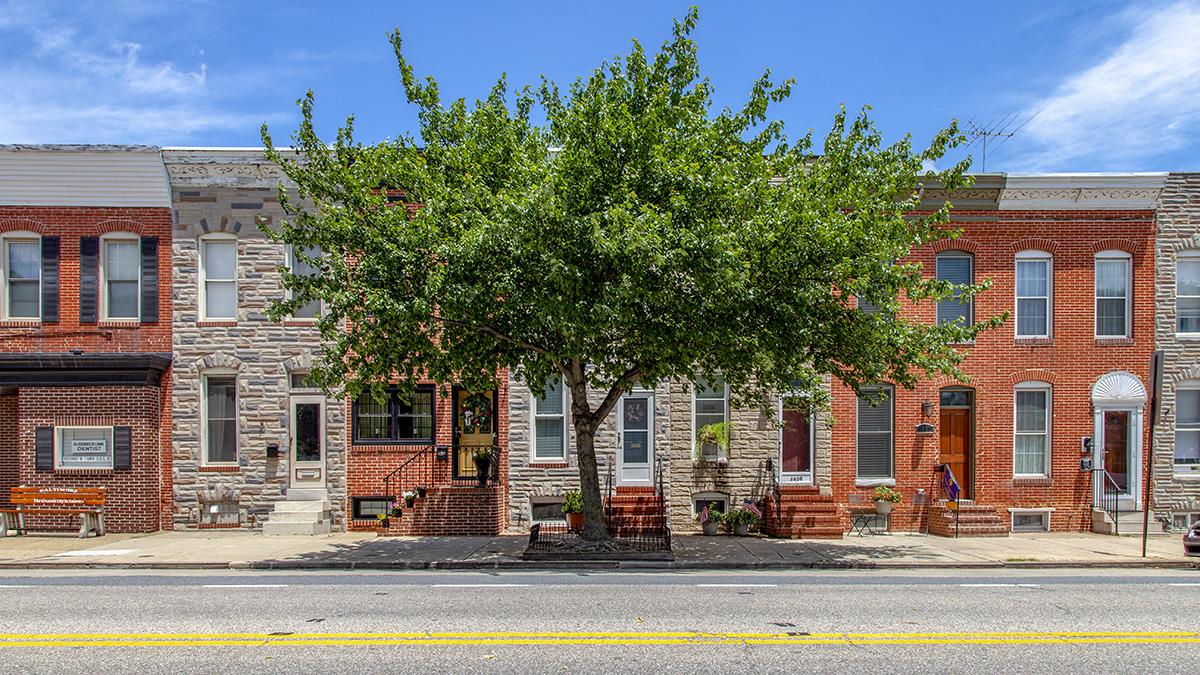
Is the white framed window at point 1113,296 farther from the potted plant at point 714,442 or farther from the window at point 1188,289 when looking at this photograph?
the potted plant at point 714,442

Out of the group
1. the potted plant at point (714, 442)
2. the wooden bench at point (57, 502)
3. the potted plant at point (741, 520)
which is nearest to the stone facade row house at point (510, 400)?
the potted plant at point (714, 442)

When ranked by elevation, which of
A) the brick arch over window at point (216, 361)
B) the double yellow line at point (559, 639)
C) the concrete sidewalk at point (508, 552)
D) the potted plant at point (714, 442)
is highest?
the brick arch over window at point (216, 361)

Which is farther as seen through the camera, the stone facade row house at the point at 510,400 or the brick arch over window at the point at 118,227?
the brick arch over window at the point at 118,227

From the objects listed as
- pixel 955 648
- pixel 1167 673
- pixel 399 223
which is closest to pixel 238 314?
pixel 399 223

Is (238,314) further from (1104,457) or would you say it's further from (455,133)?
(1104,457)

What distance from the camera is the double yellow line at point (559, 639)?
8086mm

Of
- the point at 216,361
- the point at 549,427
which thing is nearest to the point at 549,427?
the point at 549,427

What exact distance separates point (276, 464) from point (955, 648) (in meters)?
14.8

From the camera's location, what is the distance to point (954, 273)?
1881 cm

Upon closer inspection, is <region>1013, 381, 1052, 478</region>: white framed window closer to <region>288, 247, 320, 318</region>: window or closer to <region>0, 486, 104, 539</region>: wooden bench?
<region>288, 247, 320, 318</region>: window

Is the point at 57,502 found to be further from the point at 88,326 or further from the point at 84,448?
the point at 88,326

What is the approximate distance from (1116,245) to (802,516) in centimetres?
979

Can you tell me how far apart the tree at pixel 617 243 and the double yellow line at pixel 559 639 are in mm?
4957

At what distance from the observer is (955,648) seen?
7961mm
